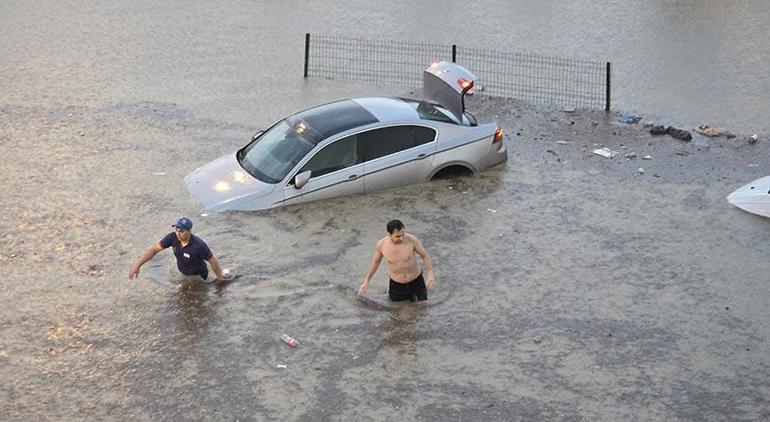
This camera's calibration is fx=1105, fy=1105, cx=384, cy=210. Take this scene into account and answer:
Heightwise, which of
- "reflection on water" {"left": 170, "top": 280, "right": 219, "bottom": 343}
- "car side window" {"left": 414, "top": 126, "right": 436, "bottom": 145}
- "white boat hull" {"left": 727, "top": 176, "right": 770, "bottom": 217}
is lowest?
"reflection on water" {"left": 170, "top": 280, "right": 219, "bottom": 343}

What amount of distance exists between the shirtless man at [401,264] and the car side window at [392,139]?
3.27m

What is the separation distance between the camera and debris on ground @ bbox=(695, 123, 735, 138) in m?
18.7

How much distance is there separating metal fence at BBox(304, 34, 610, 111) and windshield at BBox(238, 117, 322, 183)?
16.8 feet

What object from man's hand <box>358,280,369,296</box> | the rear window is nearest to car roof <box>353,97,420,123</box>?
the rear window

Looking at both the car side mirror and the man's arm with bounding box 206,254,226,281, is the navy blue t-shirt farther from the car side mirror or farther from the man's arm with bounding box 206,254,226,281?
the car side mirror

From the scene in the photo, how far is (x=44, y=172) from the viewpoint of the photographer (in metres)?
16.7

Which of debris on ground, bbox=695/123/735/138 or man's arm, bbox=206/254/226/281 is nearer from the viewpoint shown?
man's arm, bbox=206/254/226/281

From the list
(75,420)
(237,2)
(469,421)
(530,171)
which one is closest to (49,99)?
(237,2)

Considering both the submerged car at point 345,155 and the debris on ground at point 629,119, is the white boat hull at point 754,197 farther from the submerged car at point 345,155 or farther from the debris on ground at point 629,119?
the submerged car at point 345,155

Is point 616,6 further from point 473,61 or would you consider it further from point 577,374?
point 577,374

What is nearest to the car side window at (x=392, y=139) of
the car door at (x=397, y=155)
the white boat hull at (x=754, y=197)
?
the car door at (x=397, y=155)

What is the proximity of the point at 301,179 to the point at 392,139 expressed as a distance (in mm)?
1602

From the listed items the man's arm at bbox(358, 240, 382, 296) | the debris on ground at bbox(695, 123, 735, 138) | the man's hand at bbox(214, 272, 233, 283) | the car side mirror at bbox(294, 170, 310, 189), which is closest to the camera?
the man's arm at bbox(358, 240, 382, 296)

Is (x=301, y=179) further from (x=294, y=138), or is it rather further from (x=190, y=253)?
(x=190, y=253)
